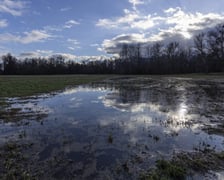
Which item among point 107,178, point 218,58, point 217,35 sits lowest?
point 107,178

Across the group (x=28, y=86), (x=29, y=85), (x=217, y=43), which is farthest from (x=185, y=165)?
(x=217, y=43)

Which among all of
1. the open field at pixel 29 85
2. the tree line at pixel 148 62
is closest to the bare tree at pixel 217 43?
the tree line at pixel 148 62

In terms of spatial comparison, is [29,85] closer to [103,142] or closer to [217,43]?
[103,142]

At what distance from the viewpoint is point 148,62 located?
93500mm

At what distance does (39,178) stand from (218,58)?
70135mm

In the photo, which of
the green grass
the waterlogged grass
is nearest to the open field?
the green grass

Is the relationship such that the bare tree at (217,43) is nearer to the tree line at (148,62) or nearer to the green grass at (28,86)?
the tree line at (148,62)

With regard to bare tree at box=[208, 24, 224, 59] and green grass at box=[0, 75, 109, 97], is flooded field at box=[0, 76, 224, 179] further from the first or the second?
bare tree at box=[208, 24, 224, 59]

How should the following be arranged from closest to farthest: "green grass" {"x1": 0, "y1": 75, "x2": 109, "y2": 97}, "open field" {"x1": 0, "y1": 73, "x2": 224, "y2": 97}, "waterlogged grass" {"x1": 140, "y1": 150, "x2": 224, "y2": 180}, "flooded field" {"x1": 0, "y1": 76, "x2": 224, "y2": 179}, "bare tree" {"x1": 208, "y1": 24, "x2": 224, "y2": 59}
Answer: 1. "waterlogged grass" {"x1": 140, "y1": 150, "x2": 224, "y2": 180}
2. "flooded field" {"x1": 0, "y1": 76, "x2": 224, "y2": 179}
3. "green grass" {"x1": 0, "y1": 75, "x2": 109, "y2": 97}
4. "open field" {"x1": 0, "y1": 73, "x2": 224, "y2": 97}
5. "bare tree" {"x1": 208, "y1": 24, "x2": 224, "y2": 59}

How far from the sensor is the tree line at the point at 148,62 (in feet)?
219

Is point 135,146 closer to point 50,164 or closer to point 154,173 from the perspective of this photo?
point 154,173

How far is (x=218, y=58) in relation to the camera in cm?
6519

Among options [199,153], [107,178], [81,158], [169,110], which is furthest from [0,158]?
[169,110]

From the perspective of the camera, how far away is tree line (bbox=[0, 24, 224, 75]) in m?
66.6
